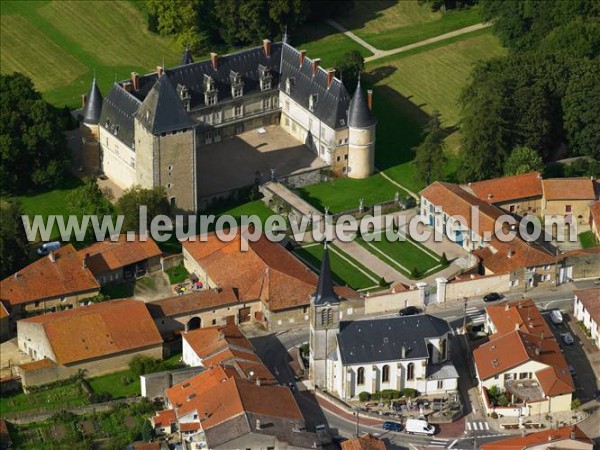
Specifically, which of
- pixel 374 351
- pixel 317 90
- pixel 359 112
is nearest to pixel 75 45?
pixel 317 90

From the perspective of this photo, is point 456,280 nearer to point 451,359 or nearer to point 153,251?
point 451,359

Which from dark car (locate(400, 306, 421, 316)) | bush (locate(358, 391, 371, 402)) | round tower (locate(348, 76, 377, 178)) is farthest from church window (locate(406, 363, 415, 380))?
round tower (locate(348, 76, 377, 178))

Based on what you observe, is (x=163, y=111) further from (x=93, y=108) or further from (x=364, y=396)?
(x=364, y=396)

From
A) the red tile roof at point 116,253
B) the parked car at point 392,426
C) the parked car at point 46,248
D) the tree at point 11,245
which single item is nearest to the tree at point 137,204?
the red tile roof at point 116,253

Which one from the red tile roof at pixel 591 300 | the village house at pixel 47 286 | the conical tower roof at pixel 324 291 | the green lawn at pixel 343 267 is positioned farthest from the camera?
the green lawn at pixel 343 267

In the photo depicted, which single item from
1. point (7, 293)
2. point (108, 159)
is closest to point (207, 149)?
point (108, 159)

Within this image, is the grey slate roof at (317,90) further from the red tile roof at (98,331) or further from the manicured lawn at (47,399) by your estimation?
the manicured lawn at (47,399)

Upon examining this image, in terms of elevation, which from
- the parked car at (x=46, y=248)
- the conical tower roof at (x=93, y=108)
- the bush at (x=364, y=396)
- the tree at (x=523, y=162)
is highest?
the conical tower roof at (x=93, y=108)
